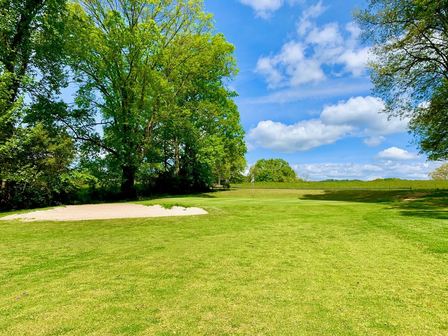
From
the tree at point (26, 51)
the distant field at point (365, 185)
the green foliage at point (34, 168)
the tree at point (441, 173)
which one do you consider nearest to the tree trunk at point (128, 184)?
the green foliage at point (34, 168)

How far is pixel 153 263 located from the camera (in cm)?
667

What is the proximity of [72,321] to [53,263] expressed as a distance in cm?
351

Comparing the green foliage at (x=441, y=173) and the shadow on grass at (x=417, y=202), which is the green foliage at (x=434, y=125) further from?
the green foliage at (x=441, y=173)

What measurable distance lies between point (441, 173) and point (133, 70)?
73.2 m

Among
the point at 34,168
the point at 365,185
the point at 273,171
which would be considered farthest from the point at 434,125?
the point at 273,171

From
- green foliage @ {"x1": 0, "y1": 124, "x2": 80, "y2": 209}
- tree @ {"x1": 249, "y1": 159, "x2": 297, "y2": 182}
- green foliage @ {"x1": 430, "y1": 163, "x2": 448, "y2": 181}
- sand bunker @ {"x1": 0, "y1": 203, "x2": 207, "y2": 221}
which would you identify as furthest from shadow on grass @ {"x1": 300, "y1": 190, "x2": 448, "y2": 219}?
tree @ {"x1": 249, "y1": 159, "x2": 297, "y2": 182}

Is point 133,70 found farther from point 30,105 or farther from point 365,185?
point 365,185

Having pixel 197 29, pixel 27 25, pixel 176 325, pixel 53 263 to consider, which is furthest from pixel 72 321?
pixel 197 29

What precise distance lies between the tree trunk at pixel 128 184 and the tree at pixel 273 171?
250ft

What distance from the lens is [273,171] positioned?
10825cm

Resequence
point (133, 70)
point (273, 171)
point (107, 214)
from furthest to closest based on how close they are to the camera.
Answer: point (273, 171)
point (133, 70)
point (107, 214)

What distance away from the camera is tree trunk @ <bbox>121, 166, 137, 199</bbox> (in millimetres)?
27172

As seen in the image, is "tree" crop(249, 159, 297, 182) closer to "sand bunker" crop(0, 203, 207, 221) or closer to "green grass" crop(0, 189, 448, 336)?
"sand bunker" crop(0, 203, 207, 221)

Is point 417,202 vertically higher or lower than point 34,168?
lower
